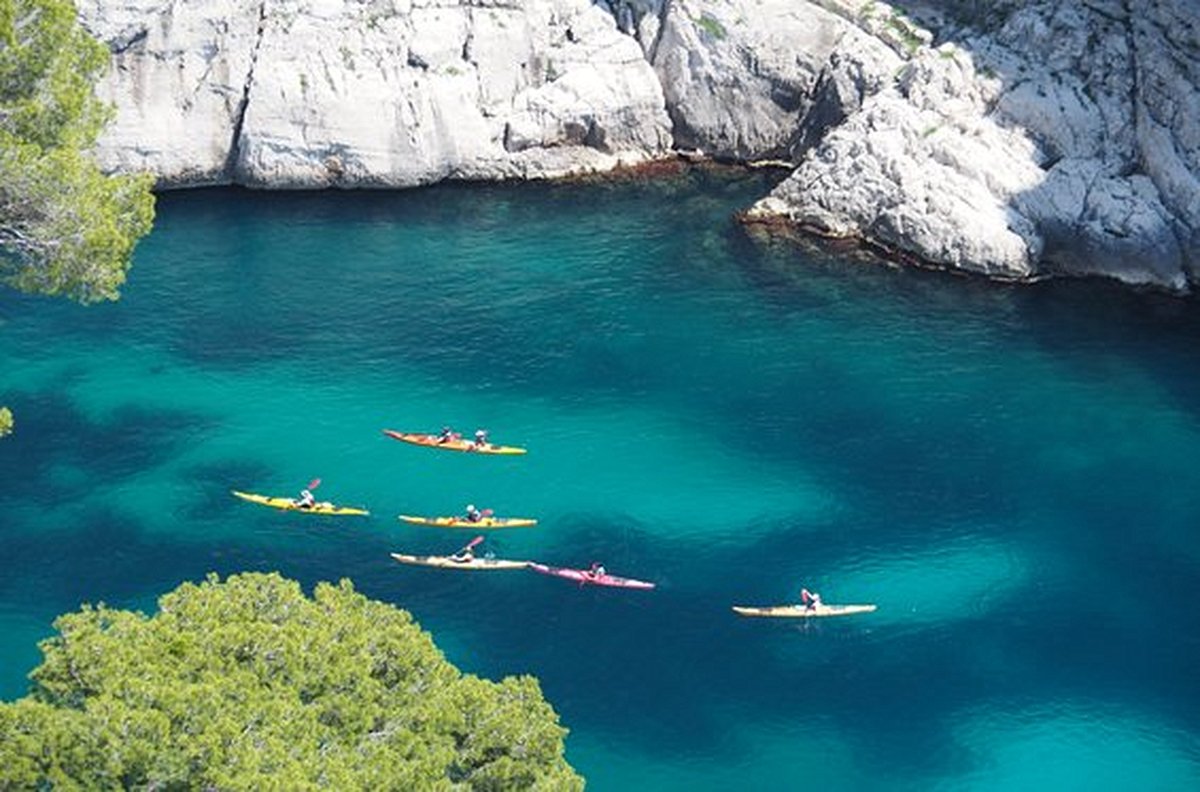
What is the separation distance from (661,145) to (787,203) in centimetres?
905

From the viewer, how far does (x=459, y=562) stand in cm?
5141

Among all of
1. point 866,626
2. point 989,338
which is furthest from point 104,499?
point 989,338

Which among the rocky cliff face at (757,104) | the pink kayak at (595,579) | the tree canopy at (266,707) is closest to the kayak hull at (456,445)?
the pink kayak at (595,579)

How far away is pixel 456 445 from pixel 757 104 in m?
30.6

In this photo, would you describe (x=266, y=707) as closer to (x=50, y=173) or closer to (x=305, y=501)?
(x=50, y=173)

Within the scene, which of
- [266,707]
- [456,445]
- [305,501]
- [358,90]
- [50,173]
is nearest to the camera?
[266,707]

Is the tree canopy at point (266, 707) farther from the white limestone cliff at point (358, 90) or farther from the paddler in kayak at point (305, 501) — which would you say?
the white limestone cliff at point (358, 90)

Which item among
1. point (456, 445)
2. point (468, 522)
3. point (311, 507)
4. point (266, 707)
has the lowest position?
point (311, 507)

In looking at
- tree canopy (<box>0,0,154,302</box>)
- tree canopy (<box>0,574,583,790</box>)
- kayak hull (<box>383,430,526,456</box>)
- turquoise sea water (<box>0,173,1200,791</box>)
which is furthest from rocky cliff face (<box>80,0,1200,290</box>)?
tree canopy (<box>0,574,583,790</box>)

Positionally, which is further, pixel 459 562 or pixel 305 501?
pixel 305 501

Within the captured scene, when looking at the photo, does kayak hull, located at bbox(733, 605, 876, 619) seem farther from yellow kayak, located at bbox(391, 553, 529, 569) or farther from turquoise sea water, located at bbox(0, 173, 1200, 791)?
yellow kayak, located at bbox(391, 553, 529, 569)

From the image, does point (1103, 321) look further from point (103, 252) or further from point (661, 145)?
point (103, 252)

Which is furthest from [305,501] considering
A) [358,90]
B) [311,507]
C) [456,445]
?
[358,90]

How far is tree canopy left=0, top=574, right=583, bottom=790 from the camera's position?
2647 cm
